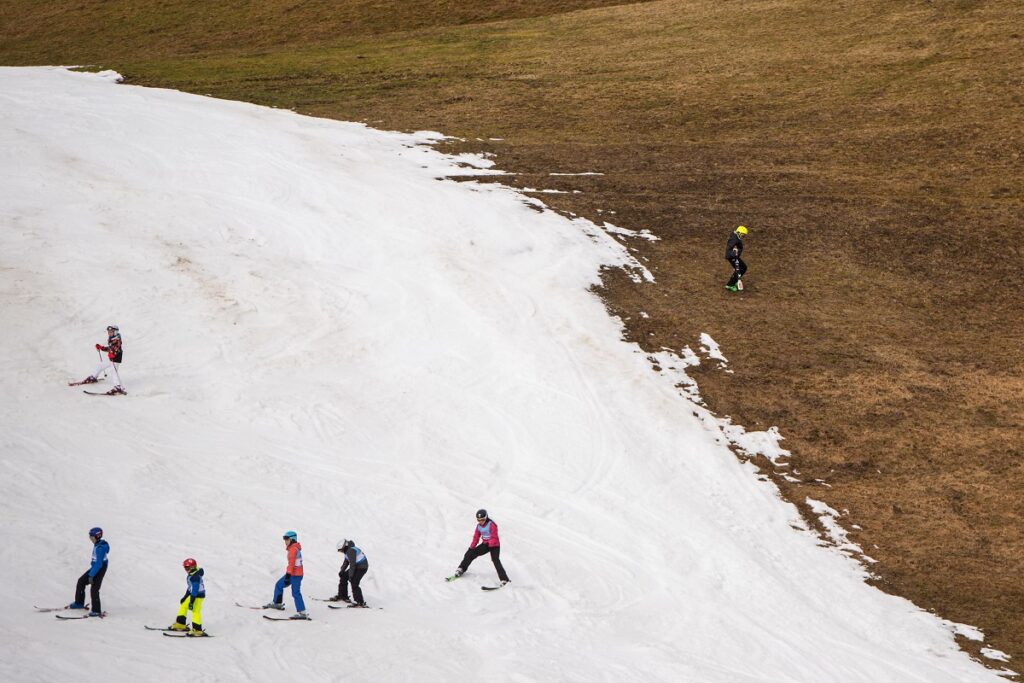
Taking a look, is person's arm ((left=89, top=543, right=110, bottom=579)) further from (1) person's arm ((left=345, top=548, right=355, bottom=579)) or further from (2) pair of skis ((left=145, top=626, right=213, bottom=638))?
(1) person's arm ((left=345, top=548, right=355, bottom=579))

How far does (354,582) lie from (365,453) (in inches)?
245

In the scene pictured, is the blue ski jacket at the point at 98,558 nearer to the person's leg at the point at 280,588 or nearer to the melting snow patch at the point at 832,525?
the person's leg at the point at 280,588

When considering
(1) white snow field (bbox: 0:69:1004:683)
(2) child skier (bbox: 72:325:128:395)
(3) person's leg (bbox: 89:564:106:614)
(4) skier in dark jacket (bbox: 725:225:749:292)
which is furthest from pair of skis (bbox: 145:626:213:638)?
(4) skier in dark jacket (bbox: 725:225:749:292)

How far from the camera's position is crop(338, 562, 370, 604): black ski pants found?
17.1 m

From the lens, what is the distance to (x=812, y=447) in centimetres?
2461

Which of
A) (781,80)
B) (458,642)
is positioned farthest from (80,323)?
(781,80)

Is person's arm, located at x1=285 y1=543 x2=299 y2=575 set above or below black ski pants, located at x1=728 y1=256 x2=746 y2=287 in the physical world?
below

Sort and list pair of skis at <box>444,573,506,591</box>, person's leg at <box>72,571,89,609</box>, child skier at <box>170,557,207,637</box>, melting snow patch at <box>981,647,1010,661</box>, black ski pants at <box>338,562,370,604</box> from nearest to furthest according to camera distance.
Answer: child skier at <box>170,557,207,637</box>
person's leg at <box>72,571,89,609</box>
black ski pants at <box>338,562,370,604</box>
melting snow patch at <box>981,647,1010,661</box>
pair of skis at <box>444,573,506,591</box>

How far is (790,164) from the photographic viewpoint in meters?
41.7

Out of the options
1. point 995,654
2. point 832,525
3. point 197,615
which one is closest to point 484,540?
point 197,615

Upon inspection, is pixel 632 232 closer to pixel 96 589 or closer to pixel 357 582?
pixel 357 582

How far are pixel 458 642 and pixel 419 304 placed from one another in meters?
14.1

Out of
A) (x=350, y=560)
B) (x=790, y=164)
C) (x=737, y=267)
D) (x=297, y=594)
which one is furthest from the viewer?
(x=790, y=164)

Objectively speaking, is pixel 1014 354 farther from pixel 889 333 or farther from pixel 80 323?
pixel 80 323
